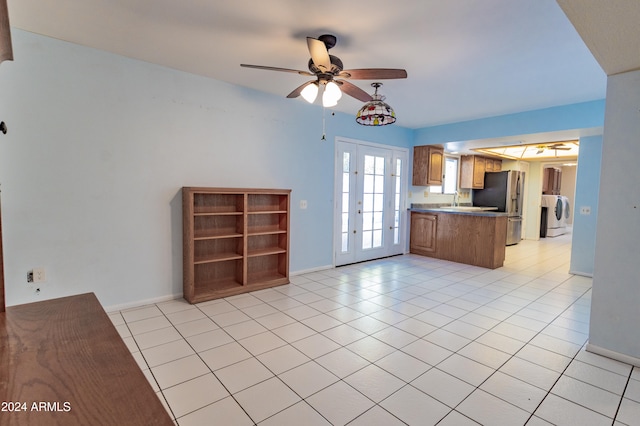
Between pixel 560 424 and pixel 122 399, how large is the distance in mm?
2218

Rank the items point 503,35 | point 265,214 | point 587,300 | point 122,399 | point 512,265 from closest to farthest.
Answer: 1. point 122,399
2. point 503,35
3. point 587,300
4. point 265,214
5. point 512,265

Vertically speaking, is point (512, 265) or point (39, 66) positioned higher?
point (39, 66)

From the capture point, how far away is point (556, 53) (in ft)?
8.80

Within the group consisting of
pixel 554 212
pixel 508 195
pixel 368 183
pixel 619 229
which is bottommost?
pixel 554 212

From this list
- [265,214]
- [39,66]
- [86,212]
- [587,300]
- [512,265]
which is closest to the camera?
[39,66]

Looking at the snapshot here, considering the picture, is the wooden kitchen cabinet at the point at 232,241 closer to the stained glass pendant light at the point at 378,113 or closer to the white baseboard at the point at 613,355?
the stained glass pendant light at the point at 378,113

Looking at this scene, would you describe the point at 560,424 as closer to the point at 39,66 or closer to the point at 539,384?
the point at 539,384

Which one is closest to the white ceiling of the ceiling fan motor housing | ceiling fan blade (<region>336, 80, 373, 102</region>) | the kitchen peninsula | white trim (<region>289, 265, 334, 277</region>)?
the ceiling fan motor housing

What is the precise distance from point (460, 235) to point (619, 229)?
3168 mm

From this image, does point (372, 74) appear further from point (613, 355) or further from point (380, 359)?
point (613, 355)

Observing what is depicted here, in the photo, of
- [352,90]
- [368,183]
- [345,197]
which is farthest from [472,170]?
[352,90]

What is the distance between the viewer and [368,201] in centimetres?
551

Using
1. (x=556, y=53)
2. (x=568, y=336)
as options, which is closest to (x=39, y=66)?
(x=556, y=53)

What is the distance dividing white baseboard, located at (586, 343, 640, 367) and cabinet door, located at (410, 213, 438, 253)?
11.4ft
